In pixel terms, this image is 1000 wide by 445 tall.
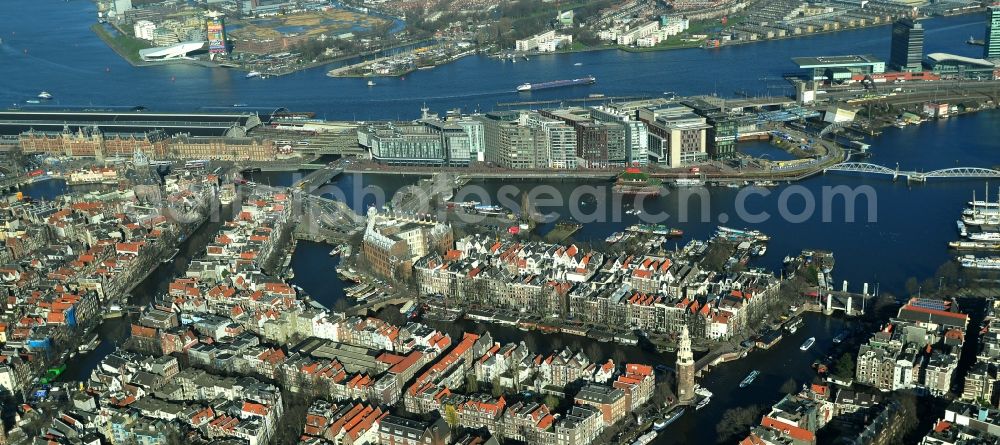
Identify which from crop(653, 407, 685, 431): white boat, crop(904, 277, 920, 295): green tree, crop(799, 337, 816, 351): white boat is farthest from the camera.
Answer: crop(904, 277, 920, 295): green tree

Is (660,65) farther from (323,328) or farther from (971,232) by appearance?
(323,328)

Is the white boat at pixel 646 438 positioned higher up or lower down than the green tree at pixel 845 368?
lower down

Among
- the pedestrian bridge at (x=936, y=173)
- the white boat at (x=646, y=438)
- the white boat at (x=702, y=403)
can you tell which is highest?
the pedestrian bridge at (x=936, y=173)

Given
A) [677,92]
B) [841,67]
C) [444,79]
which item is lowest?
[677,92]

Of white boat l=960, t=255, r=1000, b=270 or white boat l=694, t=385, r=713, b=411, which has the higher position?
white boat l=960, t=255, r=1000, b=270

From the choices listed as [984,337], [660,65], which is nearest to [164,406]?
[984,337]

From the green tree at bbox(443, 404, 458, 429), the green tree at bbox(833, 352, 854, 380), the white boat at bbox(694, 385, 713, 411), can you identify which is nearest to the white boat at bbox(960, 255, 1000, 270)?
the green tree at bbox(833, 352, 854, 380)

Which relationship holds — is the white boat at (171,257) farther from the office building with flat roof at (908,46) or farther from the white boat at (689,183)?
the office building with flat roof at (908,46)

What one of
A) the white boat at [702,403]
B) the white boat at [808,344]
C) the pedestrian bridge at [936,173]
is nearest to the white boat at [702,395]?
the white boat at [702,403]

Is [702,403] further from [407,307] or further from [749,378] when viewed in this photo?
[407,307]

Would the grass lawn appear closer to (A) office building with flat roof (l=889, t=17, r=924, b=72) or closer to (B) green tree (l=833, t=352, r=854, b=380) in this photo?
(A) office building with flat roof (l=889, t=17, r=924, b=72)

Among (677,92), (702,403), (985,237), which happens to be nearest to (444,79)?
(677,92)
